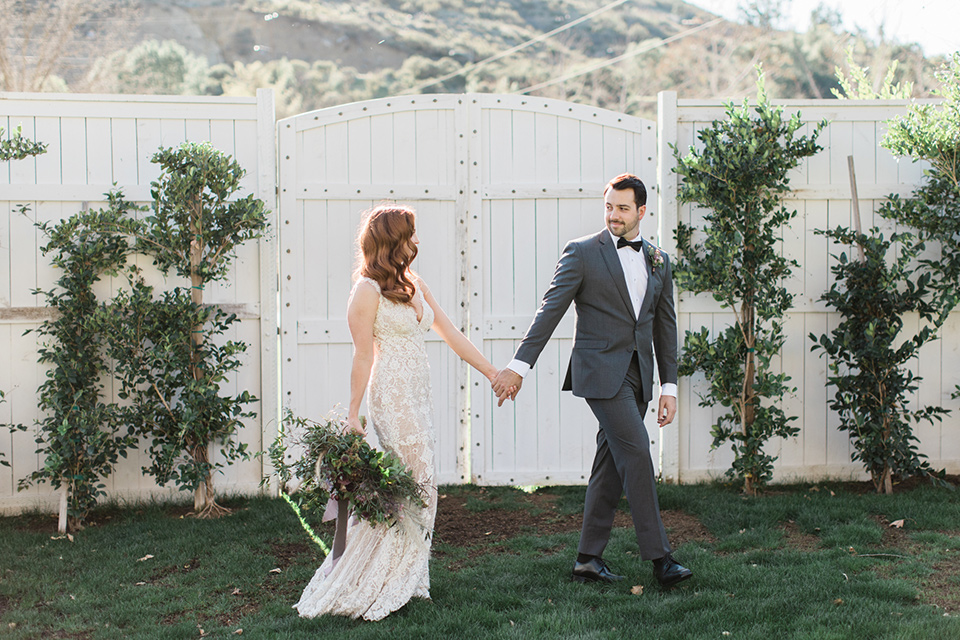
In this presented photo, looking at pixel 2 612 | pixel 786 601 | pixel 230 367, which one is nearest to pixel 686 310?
pixel 786 601

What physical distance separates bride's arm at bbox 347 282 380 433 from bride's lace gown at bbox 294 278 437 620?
44 mm

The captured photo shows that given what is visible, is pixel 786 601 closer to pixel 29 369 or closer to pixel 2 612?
pixel 2 612

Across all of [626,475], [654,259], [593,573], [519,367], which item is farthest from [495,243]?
[593,573]

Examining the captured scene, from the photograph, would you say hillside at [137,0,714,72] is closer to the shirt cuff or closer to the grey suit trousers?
the shirt cuff

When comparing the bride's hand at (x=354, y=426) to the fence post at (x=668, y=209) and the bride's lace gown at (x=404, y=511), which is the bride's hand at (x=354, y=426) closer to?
the bride's lace gown at (x=404, y=511)

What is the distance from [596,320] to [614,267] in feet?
0.81

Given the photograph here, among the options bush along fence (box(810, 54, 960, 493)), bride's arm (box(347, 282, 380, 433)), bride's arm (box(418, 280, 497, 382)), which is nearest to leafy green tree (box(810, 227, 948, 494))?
bush along fence (box(810, 54, 960, 493))

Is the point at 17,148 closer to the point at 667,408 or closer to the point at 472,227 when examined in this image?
the point at 472,227

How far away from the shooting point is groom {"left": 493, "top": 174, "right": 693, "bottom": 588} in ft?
11.6

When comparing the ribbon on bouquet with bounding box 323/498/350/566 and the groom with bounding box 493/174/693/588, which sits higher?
the groom with bounding box 493/174/693/588

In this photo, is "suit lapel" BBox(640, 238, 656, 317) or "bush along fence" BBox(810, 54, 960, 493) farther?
"bush along fence" BBox(810, 54, 960, 493)

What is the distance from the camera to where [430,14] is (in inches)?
1344

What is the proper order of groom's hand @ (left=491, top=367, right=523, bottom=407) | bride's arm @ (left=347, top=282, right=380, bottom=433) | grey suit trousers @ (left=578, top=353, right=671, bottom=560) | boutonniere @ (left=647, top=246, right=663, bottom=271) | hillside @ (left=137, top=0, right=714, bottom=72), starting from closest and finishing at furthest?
bride's arm @ (left=347, top=282, right=380, bottom=433) → grey suit trousers @ (left=578, top=353, right=671, bottom=560) → groom's hand @ (left=491, top=367, right=523, bottom=407) → boutonniere @ (left=647, top=246, right=663, bottom=271) → hillside @ (left=137, top=0, right=714, bottom=72)

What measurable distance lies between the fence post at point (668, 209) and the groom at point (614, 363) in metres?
1.62
